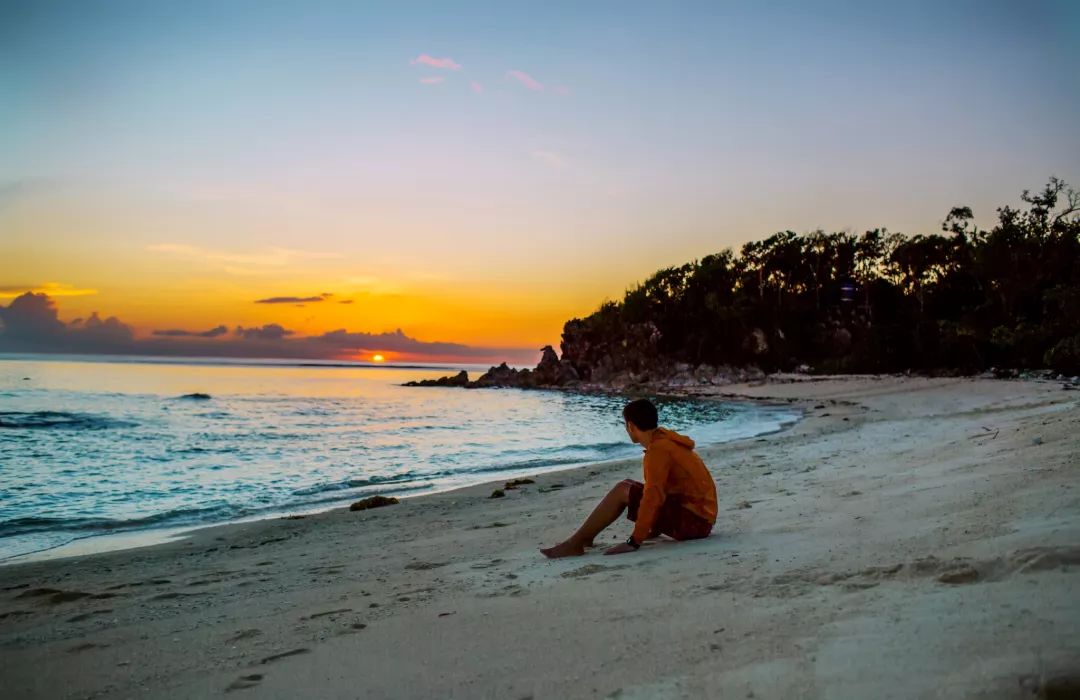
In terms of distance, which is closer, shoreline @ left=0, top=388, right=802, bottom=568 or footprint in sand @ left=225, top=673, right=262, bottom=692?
footprint in sand @ left=225, top=673, right=262, bottom=692

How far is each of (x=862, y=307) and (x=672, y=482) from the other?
219ft

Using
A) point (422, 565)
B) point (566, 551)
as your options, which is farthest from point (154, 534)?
point (566, 551)

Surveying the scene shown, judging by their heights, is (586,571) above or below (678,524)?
below

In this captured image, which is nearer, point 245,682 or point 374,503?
point 245,682

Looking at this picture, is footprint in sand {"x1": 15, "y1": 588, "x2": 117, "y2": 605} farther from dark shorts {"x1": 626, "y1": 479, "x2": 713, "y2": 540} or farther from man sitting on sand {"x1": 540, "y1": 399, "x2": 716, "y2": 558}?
dark shorts {"x1": 626, "y1": 479, "x2": 713, "y2": 540}

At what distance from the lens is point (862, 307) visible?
6475 cm

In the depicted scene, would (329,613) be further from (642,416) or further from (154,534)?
(154,534)

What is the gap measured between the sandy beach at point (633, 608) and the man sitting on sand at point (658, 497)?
17 centimetres

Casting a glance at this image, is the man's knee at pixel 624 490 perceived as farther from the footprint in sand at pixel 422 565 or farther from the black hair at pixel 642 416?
the footprint in sand at pixel 422 565

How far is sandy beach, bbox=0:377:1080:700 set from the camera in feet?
8.94

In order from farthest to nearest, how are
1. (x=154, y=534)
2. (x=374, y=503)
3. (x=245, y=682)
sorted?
(x=374, y=503) → (x=154, y=534) → (x=245, y=682)

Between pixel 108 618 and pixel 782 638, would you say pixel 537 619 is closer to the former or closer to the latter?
pixel 782 638

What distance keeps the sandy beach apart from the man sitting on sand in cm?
17

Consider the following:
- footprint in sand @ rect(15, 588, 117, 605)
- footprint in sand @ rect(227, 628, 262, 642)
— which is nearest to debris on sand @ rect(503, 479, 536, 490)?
footprint in sand @ rect(15, 588, 117, 605)
